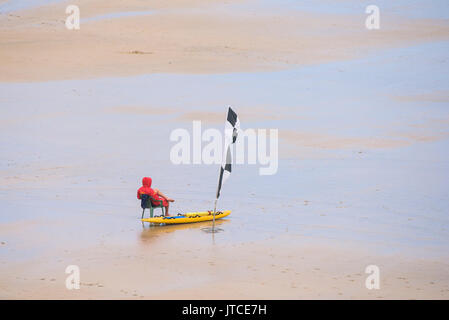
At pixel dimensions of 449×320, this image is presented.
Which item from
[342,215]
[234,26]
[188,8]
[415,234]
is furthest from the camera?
[188,8]

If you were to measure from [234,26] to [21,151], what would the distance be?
45.8 feet

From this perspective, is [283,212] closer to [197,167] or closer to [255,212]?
[255,212]

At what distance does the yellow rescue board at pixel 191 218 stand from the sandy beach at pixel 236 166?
0.15m

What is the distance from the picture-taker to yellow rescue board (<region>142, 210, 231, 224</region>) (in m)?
11.5

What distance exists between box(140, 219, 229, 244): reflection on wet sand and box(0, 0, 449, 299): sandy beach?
4 centimetres

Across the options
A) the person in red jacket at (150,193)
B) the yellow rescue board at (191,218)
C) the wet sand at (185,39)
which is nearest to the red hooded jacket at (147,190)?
the person in red jacket at (150,193)

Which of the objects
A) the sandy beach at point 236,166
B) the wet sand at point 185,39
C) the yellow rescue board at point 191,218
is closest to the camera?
the sandy beach at point 236,166

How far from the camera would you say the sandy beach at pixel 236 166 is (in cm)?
937

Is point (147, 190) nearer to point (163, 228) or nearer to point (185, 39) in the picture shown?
point (163, 228)

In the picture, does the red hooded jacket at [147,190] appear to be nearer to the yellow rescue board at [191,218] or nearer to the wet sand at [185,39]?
the yellow rescue board at [191,218]

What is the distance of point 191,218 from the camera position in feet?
38.8

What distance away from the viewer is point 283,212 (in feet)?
41.3

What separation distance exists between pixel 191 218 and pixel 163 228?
0.52 meters

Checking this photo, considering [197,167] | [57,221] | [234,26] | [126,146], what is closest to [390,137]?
[197,167]
